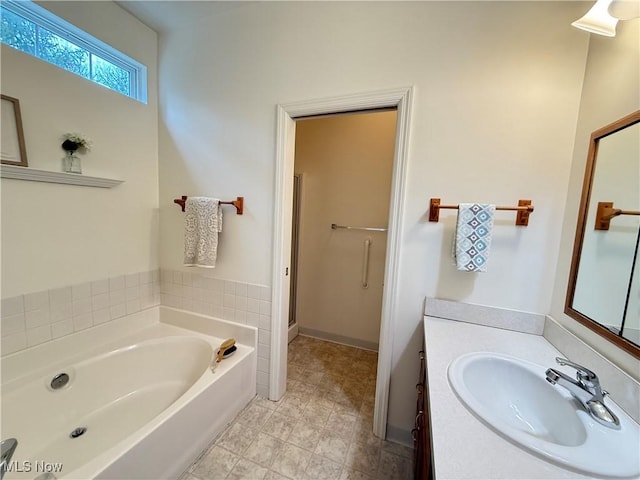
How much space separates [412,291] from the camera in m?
1.52

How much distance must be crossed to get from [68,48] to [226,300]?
1.99 meters

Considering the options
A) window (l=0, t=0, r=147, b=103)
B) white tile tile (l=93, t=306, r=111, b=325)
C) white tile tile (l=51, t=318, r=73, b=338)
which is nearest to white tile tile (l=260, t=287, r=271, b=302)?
white tile tile (l=93, t=306, r=111, b=325)

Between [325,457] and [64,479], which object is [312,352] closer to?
[325,457]

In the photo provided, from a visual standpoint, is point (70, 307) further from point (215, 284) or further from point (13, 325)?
point (215, 284)

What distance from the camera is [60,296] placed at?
1.61 meters

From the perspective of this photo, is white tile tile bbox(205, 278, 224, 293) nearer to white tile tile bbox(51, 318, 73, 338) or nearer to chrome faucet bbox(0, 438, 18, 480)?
white tile tile bbox(51, 318, 73, 338)

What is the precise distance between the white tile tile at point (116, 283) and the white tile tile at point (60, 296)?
0.78ft

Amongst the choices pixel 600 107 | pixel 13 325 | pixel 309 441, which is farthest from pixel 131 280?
pixel 600 107

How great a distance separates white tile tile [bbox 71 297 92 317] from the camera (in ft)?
5.53

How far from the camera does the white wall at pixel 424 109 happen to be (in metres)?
1.24

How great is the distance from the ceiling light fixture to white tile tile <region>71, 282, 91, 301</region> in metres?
2.98

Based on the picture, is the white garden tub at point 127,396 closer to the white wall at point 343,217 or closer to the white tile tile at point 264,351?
the white tile tile at point 264,351

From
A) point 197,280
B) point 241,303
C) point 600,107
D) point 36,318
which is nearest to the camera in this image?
point 600,107

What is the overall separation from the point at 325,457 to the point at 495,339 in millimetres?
1207
